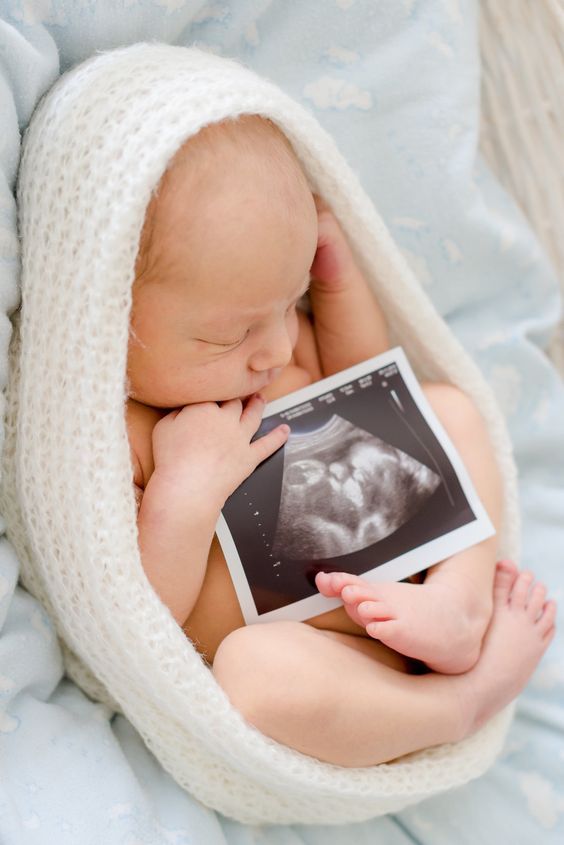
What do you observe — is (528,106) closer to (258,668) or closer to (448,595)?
(448,595)

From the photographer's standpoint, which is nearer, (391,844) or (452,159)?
(391,844)

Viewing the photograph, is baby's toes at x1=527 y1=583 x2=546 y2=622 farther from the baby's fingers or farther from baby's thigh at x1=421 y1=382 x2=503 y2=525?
the baby's fingers

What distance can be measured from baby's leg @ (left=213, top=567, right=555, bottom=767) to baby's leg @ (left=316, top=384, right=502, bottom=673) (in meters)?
0.04

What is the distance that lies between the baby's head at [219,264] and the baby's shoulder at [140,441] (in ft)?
0.11

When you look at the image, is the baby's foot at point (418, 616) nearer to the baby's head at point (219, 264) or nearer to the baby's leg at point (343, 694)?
the baby's leg at point (343, 694)

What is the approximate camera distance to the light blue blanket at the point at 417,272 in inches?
37.1

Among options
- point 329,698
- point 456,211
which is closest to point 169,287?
point 329,698

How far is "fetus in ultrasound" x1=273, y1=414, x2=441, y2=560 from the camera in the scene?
1033 millimetres

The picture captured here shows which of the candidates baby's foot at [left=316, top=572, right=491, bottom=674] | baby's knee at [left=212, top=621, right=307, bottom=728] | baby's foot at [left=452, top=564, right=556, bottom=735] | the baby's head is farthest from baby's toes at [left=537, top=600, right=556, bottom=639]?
the baby's head

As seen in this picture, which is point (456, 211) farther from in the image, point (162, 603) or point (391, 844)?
point (391, 844)

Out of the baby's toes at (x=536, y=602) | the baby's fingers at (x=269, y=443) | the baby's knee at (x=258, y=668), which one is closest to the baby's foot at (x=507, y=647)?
the baby's toes at (x=536, y=602)

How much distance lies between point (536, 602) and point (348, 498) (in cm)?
30

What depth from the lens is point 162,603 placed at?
94cm

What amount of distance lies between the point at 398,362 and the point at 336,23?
0.46 metres
